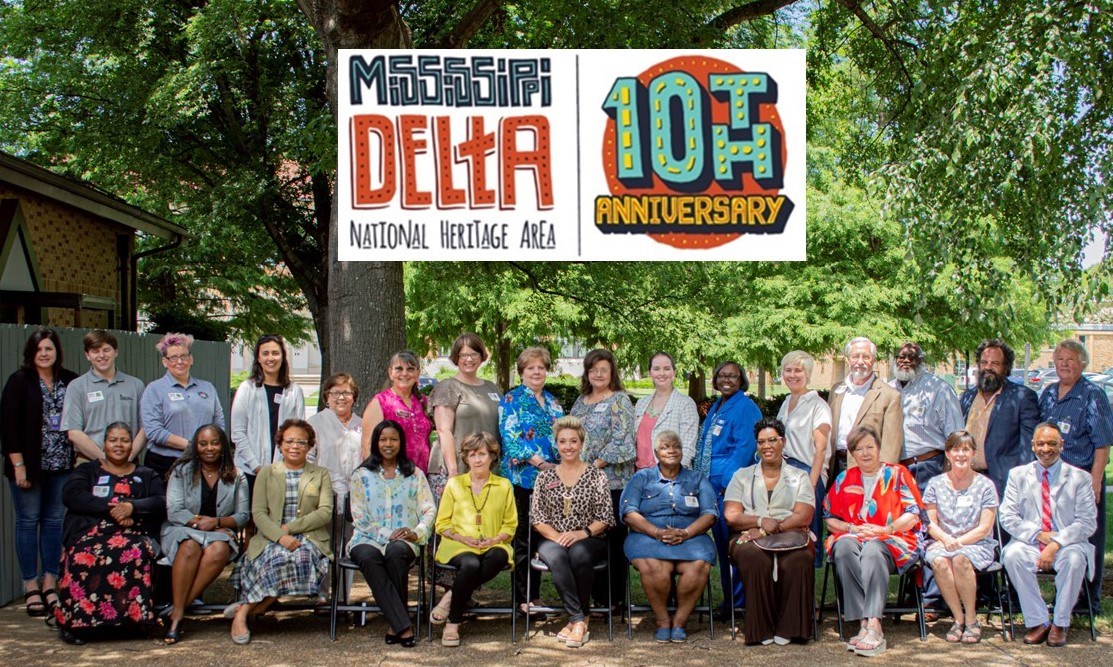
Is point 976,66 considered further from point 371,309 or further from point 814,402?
point 371,309

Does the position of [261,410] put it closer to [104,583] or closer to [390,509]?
[390,509]

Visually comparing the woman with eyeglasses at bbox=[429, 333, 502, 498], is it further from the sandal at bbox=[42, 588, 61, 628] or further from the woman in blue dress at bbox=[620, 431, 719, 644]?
the sandal at bbox=[42, 588, 61, 628]

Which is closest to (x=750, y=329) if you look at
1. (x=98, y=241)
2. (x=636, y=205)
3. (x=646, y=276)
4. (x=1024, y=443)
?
(x=646, y=276)

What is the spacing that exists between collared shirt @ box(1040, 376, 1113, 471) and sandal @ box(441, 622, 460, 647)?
154 inches

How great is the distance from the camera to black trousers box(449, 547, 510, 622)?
245 inches

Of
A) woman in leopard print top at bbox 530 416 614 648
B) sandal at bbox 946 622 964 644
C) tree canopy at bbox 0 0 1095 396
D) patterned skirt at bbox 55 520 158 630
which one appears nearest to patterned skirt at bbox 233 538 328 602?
patterned skirt at bbox 55 520 158 630

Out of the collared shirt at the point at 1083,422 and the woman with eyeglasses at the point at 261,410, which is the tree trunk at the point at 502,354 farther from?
the collared shirt at the point at 1083,422

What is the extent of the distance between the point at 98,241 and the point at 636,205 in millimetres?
9443

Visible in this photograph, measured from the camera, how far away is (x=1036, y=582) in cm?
618

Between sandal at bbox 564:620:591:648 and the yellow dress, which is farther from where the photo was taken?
the yellow dress

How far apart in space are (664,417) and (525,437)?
0.89 m

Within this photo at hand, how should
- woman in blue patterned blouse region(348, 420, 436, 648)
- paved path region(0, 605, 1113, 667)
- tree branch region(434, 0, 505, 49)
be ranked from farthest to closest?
tree branch region(434, 0, 505, 49)
woman in blue patterned blouse region(348, 420, 436, 648)
paved path region(0, 605, 1113, 667)

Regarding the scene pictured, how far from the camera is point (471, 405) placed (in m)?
6.86

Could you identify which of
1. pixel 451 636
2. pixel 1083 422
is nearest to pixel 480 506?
pixel 451 636
